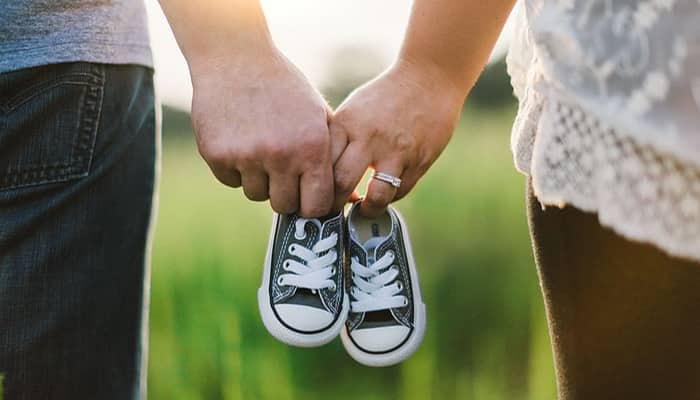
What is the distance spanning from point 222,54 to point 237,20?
0.18 feet

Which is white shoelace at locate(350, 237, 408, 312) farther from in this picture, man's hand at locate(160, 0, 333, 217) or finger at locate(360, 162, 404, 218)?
man's hand at locate(160, 0, 333, 217)

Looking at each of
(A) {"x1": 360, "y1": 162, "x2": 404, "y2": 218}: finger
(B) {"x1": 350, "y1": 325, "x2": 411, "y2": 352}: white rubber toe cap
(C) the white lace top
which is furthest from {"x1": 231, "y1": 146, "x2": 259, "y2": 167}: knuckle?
(C) the white lace top

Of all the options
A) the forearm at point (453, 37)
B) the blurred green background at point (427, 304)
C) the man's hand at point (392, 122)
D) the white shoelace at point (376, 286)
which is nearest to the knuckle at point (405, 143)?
the man's hand at point (392, 122)

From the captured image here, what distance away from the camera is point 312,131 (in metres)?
1.17

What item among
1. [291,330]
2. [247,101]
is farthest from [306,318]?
[247,101]

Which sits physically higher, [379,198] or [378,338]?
[379,198]

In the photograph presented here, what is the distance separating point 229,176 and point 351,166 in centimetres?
20

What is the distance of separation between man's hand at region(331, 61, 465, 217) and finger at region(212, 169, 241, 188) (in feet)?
0.52

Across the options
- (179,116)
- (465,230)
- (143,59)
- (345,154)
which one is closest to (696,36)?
(345,154)

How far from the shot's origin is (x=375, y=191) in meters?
1.29

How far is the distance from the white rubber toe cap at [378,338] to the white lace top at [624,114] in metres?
0.62

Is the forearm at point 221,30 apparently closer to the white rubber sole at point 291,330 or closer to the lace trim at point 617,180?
the white rubber sole at point 291,330

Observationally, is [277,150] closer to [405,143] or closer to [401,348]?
[405,143]

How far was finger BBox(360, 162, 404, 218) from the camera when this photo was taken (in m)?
1.27
